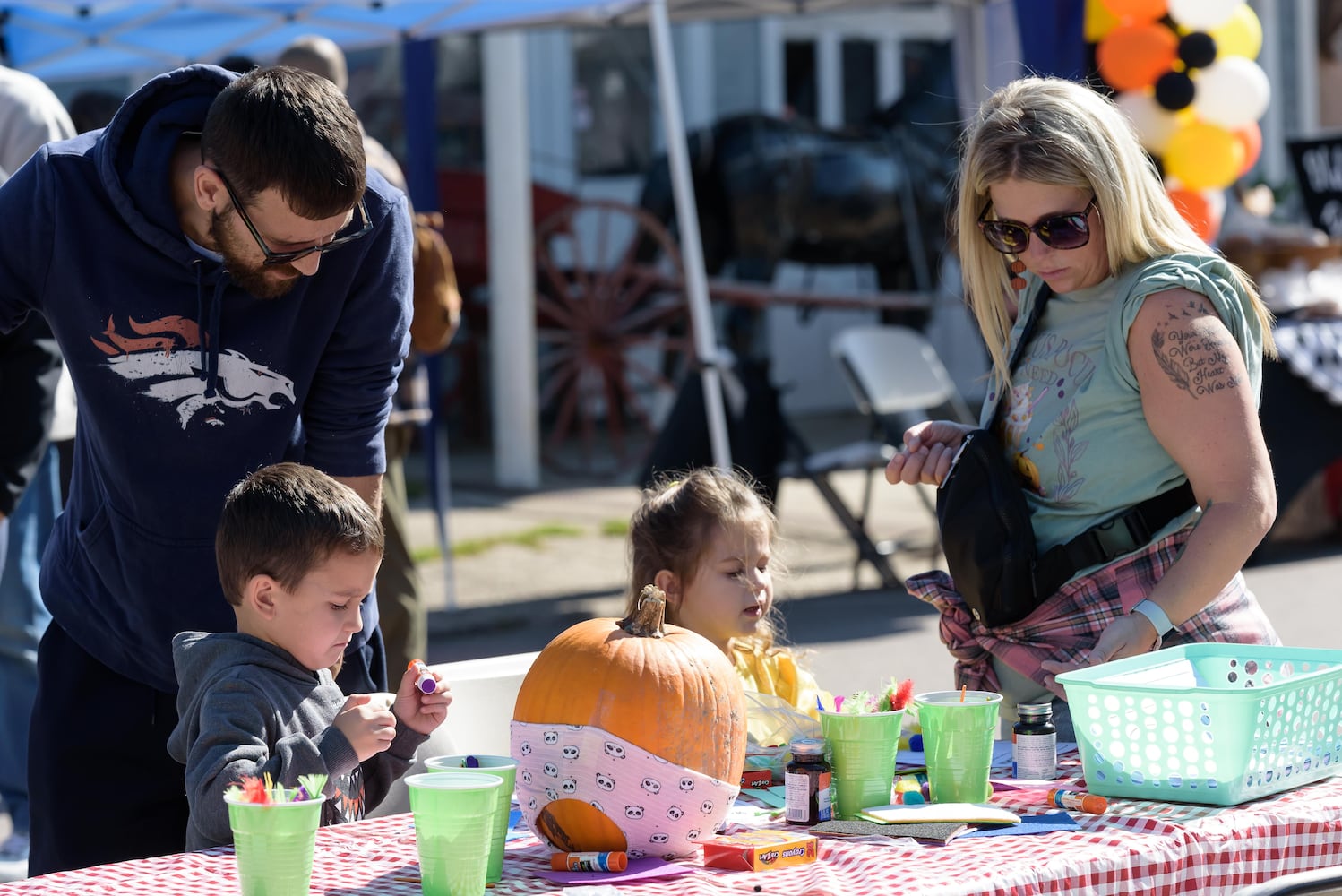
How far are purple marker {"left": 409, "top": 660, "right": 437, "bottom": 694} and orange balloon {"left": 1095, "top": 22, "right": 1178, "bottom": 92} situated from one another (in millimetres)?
5163

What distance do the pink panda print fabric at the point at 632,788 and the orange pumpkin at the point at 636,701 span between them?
0.5 inches

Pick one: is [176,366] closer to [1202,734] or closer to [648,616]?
[648,616]

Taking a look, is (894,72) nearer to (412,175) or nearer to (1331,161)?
(1331,161)

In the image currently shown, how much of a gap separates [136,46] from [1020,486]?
6.10 metres

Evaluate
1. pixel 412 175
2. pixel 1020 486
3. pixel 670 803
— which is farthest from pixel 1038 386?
pixel 412 175

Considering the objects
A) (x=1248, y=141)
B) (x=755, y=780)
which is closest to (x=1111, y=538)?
(x=755, y=780)

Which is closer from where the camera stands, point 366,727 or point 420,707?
point 366,727

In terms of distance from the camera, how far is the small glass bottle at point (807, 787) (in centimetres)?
204

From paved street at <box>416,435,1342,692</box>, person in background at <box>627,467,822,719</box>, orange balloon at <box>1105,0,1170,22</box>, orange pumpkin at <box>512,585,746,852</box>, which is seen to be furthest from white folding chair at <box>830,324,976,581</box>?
orange pumpkin at <box>512,585,746,852</box>

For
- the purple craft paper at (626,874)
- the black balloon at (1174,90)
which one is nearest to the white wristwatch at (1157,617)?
the purple craft paper at (626,874)

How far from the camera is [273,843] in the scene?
5.41 ft

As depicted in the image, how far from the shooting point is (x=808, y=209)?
38.3ft

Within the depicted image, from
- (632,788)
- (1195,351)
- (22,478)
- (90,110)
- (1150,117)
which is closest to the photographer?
(632,788)

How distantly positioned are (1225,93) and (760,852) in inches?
218
